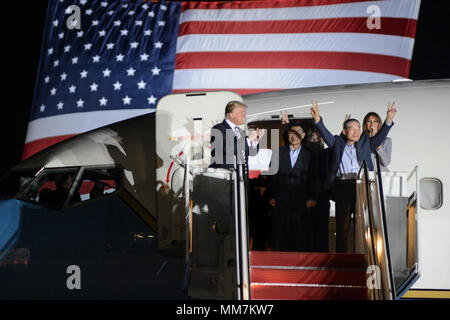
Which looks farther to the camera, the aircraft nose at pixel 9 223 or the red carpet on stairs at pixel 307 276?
the aircraft nose at pixel 9 223

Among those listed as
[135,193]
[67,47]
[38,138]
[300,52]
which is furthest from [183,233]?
[67,47]

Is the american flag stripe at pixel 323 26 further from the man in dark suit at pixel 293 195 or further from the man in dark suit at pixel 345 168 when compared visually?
the man in dark suit at pixel 293 195

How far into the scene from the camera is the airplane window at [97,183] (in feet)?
24.7

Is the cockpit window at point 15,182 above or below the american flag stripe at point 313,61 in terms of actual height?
below

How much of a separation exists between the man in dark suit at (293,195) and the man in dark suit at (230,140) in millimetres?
579

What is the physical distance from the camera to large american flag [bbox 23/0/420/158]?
1520cm

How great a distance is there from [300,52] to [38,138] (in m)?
8.15

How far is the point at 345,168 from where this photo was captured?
758 centimetres

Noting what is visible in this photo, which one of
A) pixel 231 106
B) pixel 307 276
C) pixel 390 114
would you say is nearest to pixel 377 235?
pixel 307 276

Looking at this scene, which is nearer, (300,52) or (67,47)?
(300,52)

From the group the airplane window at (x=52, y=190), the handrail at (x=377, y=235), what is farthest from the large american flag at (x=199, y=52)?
the handrail at (x=377, y=235)

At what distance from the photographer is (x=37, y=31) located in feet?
72.7

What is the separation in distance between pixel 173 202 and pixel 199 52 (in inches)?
367
